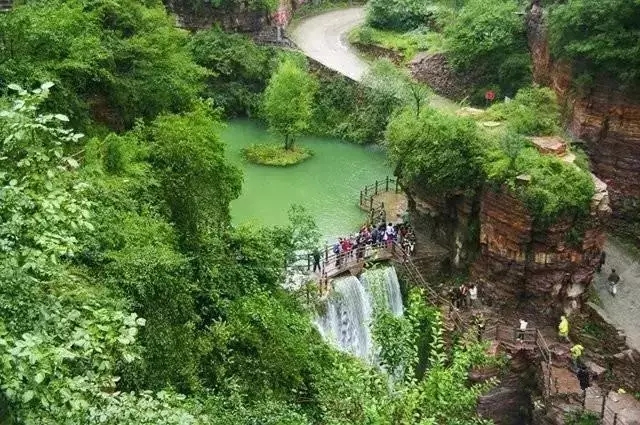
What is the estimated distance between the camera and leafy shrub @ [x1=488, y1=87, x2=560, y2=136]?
25.9 meters

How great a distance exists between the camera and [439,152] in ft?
80.0

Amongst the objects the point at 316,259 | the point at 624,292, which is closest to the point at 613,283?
the point at 624,292

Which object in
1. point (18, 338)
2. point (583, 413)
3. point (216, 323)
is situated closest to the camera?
point (18, 338)

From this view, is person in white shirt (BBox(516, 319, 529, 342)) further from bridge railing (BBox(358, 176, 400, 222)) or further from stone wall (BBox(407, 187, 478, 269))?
bridge railing (BBox(358, 176, 400, 222))

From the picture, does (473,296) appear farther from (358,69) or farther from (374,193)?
(358,69)

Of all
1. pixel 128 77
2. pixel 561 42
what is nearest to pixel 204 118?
pixel 128 77

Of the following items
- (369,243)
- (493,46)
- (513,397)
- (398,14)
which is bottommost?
(513,397)

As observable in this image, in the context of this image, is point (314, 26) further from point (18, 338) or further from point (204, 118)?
point (18, 338)

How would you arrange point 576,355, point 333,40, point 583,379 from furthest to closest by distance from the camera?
point 333,40 < point 576,355 < point 583,379

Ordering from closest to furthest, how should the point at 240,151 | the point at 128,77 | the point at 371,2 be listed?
the point at 128,77 < the point at 240,151 < the point at 371,2

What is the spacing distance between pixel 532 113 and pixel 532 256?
576 cm

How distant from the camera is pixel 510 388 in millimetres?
23766

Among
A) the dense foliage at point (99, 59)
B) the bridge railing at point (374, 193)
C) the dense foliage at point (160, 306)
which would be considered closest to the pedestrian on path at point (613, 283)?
the dense foliage at point (160, 306)

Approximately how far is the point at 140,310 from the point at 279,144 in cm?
2316
